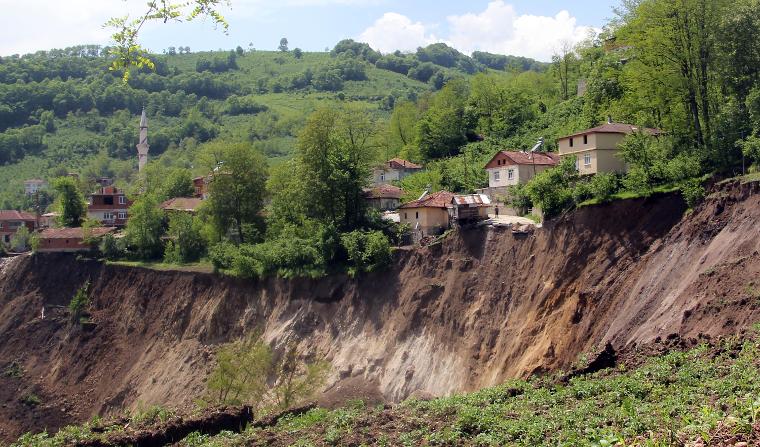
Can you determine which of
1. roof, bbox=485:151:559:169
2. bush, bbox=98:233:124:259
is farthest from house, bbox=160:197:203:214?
roof, bbox=485:151:559:169

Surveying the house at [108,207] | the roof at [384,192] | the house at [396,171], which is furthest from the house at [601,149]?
the house at [108,207]

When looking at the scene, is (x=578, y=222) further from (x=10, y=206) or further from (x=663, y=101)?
(x=10, y=206)

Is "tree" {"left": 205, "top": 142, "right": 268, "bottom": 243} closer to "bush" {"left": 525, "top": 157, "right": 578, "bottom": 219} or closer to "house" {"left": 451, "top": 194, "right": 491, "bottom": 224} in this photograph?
"house" {"left": 451, "top": 194, "right": 491, "bottom": 224}

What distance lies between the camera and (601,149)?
154 ft

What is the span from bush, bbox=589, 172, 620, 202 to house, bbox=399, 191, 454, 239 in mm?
12230

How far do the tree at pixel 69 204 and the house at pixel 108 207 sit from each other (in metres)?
2.08

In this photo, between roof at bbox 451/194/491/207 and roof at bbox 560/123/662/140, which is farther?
roof at bbox 451/194/491/207

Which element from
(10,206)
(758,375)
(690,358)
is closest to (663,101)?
(690,358)

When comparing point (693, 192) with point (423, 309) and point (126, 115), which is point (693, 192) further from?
point (126, 115)

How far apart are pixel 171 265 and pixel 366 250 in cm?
2068

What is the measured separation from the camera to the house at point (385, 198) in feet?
206

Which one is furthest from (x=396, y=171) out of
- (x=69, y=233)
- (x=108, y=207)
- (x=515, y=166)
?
Result: (x=108, y=207)

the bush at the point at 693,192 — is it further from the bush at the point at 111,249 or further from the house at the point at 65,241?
the house at the point at 65,241

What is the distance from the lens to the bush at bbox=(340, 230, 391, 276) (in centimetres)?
5159
